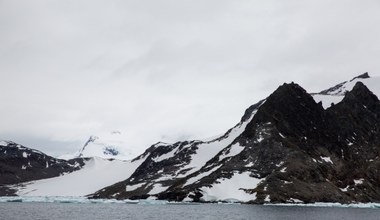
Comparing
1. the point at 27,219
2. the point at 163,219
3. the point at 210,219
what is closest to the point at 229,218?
the point at 210,219

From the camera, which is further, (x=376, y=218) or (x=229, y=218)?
(x=376, y=218)

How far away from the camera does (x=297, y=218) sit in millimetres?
130375

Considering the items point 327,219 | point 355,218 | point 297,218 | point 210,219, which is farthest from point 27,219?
point 355,218

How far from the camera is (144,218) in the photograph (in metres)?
131

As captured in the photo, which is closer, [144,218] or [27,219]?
[27,219]

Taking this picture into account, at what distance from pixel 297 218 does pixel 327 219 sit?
27.0 ft

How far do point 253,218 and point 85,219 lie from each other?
42.4m

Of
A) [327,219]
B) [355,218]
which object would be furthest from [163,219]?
[355,218]

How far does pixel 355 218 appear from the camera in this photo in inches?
5448

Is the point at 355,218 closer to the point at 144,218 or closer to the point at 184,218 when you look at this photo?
the point at 184,218

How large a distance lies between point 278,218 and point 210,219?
1792 centimetres

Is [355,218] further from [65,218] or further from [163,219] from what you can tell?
[65,218]

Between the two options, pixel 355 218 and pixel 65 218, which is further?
pixel 355 218

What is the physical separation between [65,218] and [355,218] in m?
77.6
